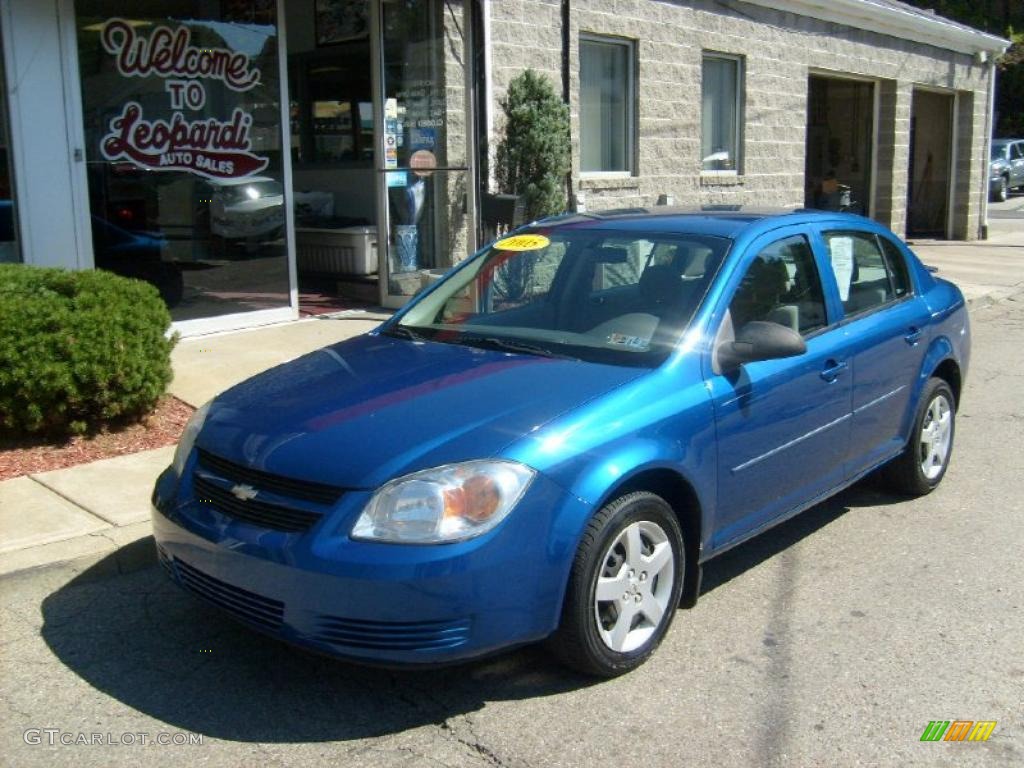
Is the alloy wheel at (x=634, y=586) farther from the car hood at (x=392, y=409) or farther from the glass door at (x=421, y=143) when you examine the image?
the glass door at (x=421, y=143)

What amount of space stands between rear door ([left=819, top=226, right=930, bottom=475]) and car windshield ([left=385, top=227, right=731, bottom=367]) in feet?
3.18

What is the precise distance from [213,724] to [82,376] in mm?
3247

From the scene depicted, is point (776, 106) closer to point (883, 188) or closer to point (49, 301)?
point (883, 188)

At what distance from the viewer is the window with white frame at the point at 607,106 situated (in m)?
12.6

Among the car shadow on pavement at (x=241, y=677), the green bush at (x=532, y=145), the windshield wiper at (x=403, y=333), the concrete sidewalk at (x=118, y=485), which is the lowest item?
the car shadow on pavement at (x=241, y=677)

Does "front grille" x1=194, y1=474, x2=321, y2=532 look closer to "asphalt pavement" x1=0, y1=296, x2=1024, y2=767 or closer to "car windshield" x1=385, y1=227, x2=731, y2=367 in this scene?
"asphalt pavement" x1=0, y1=296, x2=1024, y2=767

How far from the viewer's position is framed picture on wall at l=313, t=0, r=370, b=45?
36.4 feet

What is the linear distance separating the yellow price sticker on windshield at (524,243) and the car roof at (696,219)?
0.43 feet

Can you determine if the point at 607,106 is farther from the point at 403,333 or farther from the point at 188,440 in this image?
Result: the point at 188,440

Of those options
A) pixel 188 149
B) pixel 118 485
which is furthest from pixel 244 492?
pixel 188 149

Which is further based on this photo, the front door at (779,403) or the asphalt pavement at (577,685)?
the front door at (779,403)

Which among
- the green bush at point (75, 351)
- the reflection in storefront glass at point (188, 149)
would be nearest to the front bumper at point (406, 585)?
the green bush at point (75, 351)

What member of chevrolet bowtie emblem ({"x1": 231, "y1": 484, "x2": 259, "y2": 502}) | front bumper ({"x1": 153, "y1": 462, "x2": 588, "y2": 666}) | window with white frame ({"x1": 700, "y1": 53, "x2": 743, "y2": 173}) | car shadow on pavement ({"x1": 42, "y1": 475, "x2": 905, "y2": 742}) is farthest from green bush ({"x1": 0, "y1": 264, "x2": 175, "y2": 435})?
window with white frame ({"x1": 700, "y1": 53, "x2": 743, "y2": 173})

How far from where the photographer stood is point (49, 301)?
6.35 m
